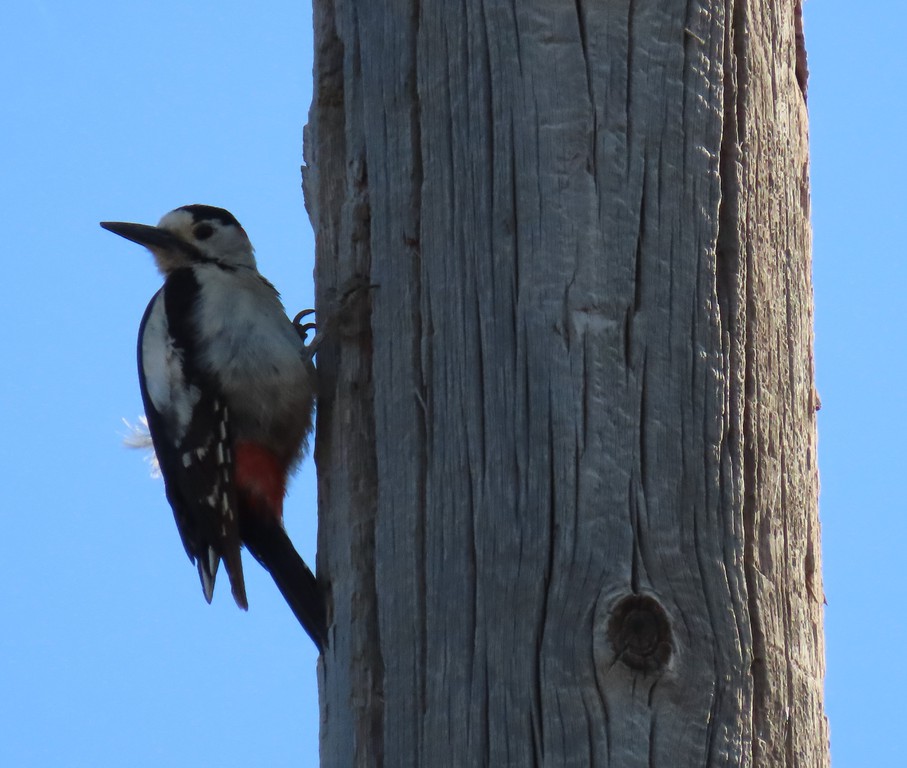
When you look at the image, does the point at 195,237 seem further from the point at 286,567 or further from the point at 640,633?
the point at 640,633

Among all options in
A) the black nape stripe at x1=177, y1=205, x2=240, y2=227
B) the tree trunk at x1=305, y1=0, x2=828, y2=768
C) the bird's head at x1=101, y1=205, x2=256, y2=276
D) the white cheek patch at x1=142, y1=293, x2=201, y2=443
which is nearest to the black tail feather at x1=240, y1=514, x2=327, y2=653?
the white cheek patch at x1=142, y1=293, x2=201, y2=443

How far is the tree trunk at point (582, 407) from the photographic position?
198 centimetres

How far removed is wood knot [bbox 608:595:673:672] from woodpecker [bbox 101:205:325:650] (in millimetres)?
1619

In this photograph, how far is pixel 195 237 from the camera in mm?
4348

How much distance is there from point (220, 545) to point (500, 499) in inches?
67.1

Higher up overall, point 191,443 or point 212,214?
point 212,214

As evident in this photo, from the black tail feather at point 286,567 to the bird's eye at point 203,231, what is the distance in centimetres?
113

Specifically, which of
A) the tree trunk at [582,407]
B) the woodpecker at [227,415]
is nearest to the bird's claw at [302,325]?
the woodpecker at [227,415]

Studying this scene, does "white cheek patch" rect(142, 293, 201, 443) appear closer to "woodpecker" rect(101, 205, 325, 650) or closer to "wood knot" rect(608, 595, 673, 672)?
"woodpecker" rect(101, 205, 325, 650)

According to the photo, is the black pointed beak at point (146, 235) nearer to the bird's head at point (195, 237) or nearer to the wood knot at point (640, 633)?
the bird's head at point (195, 237)

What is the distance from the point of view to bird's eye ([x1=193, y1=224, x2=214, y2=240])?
14.3ft

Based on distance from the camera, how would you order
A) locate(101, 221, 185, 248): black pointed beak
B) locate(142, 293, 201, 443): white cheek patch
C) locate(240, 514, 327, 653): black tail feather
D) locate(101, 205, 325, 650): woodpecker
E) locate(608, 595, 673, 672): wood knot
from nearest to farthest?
locate(608, 595, 673, 672): wood knot → locate(240, 514, 327, 653): black tail feather → locate(101, 205, 325, 650): woodpecker → locate(142, 293, 201, 443): white cheek patch → locate(101, 221, 185, 248): black pointed beak

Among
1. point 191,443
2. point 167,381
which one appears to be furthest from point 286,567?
point 167,381

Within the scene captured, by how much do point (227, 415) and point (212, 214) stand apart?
94 centimetres
